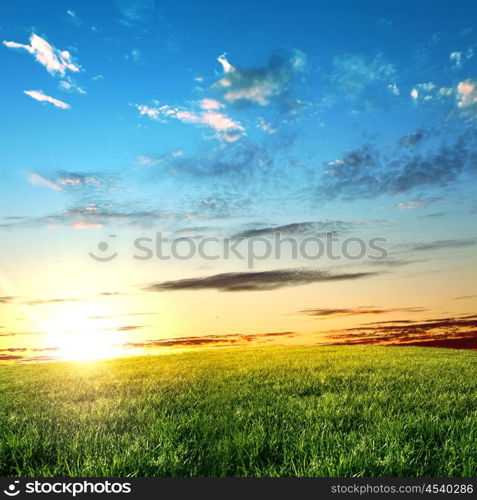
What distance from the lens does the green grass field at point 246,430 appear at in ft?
16.8

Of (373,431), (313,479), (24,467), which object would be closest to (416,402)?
(373,431)

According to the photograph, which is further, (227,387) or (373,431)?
(227,387)

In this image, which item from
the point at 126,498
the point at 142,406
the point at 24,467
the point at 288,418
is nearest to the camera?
the point at 126,498

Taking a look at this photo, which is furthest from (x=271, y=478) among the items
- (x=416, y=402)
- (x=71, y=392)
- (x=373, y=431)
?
(x=71, y=392)

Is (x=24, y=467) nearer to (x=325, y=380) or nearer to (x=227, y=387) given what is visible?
(x=227, y=387)

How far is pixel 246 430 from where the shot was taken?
21.4 feet

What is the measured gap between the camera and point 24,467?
18.1 ft

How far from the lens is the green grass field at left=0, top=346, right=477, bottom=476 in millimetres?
5109

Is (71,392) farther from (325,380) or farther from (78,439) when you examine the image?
(325,380)

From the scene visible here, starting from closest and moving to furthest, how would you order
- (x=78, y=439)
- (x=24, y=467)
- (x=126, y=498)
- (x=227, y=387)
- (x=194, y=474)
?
(x=126, y=498) → (x=194, y=474) → (x=24, y=467) → (x=78, y=439) → (x=227, y=387)

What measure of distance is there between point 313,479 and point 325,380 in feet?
24.0

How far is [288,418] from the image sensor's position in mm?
7293

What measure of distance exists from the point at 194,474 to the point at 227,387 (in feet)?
19.7

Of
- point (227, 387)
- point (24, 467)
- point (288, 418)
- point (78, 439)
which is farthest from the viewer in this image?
point (227, 387)
